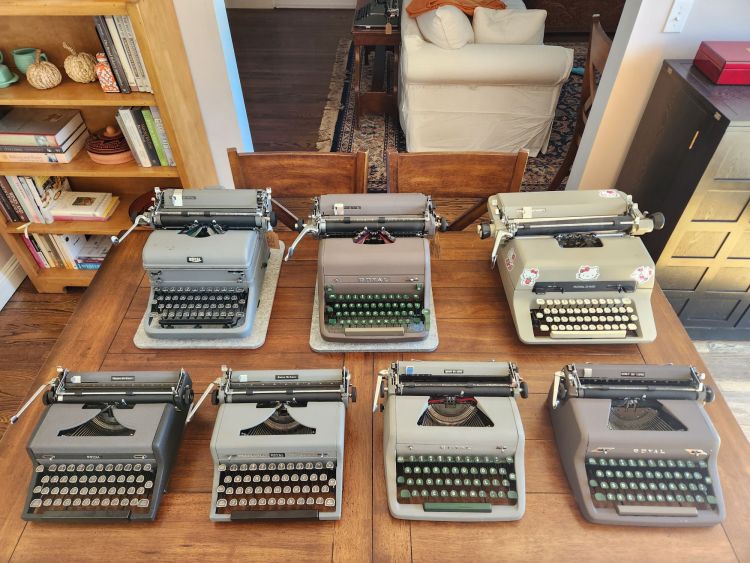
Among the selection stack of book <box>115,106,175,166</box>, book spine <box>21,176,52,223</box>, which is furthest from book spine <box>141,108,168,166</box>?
book spine <box>21,176,52,223</box>

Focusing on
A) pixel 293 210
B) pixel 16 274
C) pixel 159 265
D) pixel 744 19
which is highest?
pixel 744 19

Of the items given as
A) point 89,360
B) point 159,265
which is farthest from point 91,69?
point 89,360

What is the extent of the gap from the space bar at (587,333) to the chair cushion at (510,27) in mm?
2711

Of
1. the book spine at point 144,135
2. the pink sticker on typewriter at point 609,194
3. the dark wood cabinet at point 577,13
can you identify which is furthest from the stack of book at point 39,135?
the dark wood cabinet at point 577,13

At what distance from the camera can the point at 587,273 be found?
61.4 inches

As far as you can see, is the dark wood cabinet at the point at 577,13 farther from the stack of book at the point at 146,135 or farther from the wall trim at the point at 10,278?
the wall trim at the point at 10,278

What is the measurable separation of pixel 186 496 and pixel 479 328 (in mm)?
944

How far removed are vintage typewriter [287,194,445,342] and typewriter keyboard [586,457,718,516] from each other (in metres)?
0.60

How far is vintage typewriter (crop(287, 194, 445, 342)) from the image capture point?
1543 millimetres

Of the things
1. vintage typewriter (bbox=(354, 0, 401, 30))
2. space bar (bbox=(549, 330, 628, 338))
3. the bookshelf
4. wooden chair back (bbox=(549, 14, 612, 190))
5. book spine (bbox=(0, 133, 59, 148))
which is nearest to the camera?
space bar (bbox=(549, 330, 628, 338))

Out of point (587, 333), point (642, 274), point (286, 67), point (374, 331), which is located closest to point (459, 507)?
point (374, 331)

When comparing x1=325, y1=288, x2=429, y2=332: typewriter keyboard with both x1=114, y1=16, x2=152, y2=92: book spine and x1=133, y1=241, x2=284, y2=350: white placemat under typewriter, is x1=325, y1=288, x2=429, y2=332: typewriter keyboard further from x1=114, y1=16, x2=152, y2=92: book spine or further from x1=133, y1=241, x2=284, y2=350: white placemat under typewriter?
x1=114, y1=16, x2=152, y2=92: book spine

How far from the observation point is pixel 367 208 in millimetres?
1638

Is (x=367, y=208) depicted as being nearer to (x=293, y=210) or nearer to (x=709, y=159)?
(x=293, y=210)
